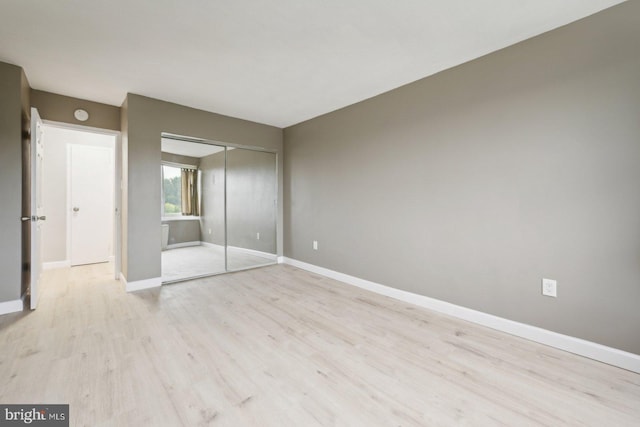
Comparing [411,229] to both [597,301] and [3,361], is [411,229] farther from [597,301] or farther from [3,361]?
[3,361]

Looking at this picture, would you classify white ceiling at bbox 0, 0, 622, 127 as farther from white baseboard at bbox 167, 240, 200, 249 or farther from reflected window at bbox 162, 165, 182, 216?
white baseboard at bbox 167, 240, 200, 249

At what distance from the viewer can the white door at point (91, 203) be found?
4.62 metres

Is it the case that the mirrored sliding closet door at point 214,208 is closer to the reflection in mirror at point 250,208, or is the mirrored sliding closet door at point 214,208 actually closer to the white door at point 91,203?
the reflection in mirror at point 250,208

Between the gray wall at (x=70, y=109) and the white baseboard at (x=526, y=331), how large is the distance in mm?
4113

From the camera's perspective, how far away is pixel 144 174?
135 inches

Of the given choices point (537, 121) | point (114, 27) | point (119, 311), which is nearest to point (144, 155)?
point (114, 27)

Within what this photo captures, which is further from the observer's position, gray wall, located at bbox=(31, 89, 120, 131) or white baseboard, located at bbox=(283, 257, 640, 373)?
gray wall, located at bbox=(31, 89, 120, 131)

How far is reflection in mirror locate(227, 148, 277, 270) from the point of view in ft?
14.5

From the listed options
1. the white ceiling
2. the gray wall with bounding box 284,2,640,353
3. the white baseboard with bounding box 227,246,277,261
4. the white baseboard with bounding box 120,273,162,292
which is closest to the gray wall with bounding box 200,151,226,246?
the white baseboard with bounding box 227,246,277,261

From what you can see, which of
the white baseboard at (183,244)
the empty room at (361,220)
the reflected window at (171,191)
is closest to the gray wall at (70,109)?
the empty room at (361,220)

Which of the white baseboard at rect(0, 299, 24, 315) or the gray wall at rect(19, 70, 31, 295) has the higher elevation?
the gray wall at rect(19, 70, 31, 295)

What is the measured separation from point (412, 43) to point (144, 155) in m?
3.29

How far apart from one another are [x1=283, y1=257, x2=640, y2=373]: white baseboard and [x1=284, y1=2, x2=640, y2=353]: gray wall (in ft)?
0.19

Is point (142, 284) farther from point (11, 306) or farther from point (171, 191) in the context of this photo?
point (171, 191)
